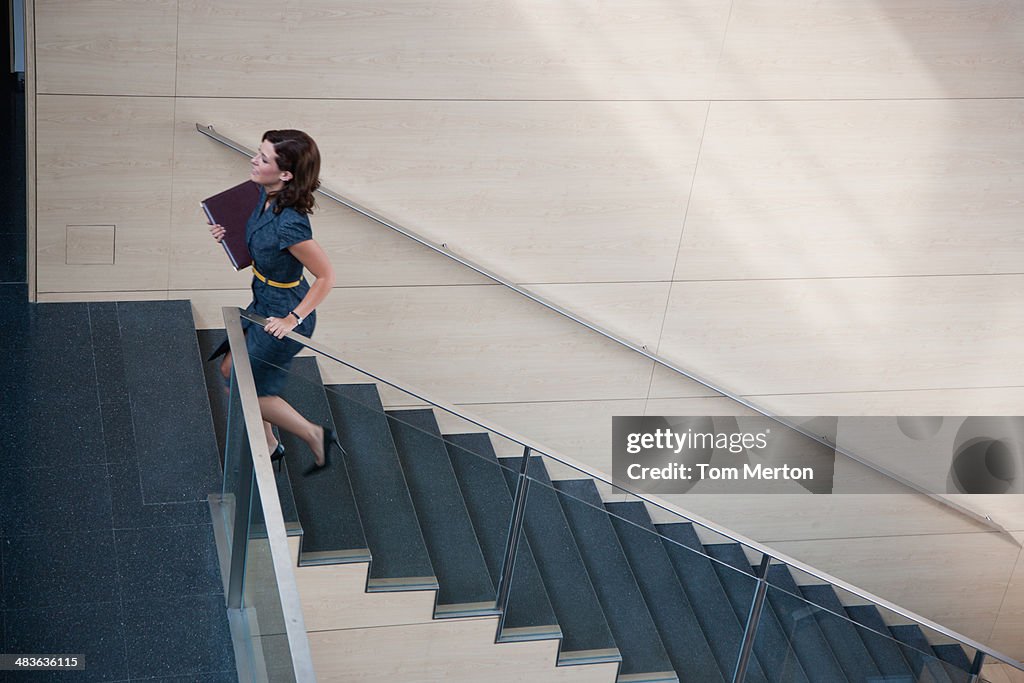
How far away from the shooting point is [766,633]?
379 centimetres

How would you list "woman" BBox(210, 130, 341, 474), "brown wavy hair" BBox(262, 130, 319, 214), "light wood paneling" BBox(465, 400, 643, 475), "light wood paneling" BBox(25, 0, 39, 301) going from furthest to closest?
1. "light wood paneling" BBox(465, 400, 643, 475)
2. "light wood paneling" BBox(25, 0, 39, 301)
3. "brown wavy hair" BBox(262, 130, 319, 214)
4. "woman" BBox(210, 130, 341, 474)

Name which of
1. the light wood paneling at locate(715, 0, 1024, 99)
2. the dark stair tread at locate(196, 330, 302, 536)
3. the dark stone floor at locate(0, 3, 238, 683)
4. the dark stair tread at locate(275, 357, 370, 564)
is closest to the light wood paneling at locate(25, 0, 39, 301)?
the dark stone floor at locate(0, 3, 238, 683)

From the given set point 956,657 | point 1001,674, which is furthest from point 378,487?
point 1001,674

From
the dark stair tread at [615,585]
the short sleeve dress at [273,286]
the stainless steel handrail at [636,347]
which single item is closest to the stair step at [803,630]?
the dark stair tread at [615,585]

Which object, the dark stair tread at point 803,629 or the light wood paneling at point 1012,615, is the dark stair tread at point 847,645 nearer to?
the dark stair tread at point 803,629

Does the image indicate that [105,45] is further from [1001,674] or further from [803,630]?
[1001,674]

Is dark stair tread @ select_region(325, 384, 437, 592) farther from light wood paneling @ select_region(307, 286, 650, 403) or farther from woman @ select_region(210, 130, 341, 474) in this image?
light wood paneling @ select_region(307, 286, 650, 403)

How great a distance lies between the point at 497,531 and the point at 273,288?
1.25 meters

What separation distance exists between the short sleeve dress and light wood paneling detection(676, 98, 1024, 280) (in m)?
2.75

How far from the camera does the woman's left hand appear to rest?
343 cm

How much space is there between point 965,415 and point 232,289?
4915 mm

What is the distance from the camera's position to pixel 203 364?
4.69 meters

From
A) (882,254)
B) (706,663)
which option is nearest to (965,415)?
(882,254)

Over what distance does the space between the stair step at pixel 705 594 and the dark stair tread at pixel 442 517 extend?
1.96 ft
